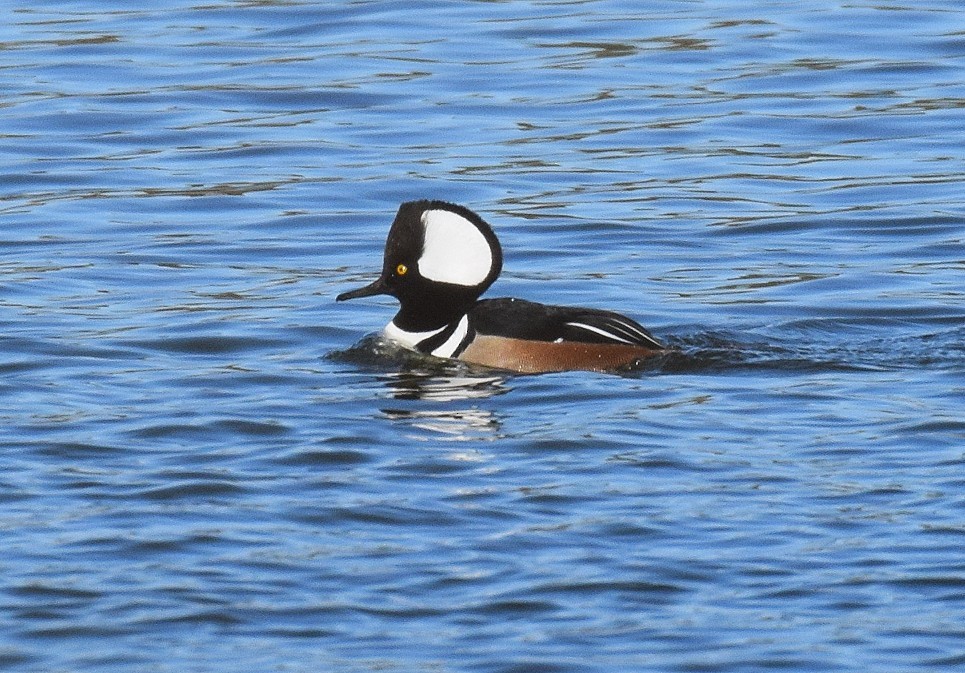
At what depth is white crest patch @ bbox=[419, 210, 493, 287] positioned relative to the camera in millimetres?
9930

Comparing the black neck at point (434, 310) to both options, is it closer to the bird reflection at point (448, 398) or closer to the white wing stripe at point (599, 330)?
the bird reflection at point (448, 398)

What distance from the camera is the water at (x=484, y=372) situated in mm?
5980

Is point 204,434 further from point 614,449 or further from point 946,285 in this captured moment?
point 946,285

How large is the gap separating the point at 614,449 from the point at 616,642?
2.24 meters

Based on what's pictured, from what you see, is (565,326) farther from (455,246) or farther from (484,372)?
(455,246)

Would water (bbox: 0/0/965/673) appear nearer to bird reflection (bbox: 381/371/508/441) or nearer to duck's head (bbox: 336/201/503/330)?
bird reflection (bbox: 381/371/508/441)

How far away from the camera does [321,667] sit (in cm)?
559

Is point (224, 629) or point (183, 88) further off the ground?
point (183, 88)

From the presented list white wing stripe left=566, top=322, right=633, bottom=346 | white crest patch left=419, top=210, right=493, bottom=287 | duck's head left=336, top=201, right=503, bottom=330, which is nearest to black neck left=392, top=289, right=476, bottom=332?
duck's head left=336, top=201, right=503, bottom=330

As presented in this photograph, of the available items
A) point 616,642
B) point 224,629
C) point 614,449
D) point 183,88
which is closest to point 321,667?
point 224,629

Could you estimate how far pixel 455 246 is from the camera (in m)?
9.95

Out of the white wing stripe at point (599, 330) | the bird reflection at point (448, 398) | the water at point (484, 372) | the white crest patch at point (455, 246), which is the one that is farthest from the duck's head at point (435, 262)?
the white wing stripe at point (599, 330)

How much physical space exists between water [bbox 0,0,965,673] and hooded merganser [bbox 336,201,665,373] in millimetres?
161

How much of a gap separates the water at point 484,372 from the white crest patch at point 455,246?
19.6 inches
